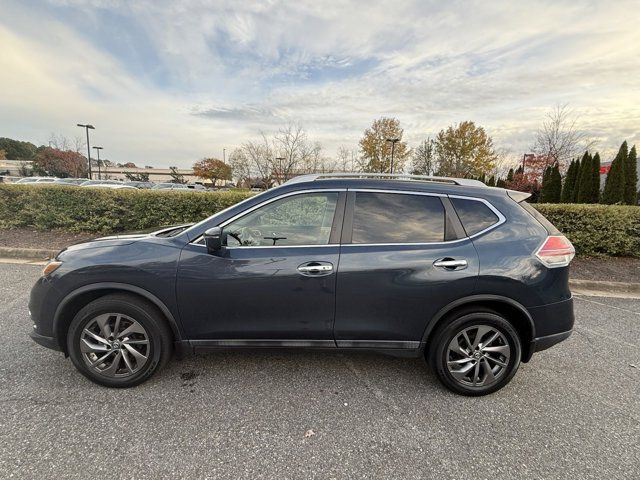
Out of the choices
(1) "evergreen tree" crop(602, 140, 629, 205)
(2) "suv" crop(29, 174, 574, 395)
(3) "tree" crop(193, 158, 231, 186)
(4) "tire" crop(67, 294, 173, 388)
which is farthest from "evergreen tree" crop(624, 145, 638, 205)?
(3) "tree" crop(193, 158, 231, 186)

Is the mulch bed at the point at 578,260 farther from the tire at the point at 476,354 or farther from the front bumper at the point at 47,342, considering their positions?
the tire at the point at 476,354

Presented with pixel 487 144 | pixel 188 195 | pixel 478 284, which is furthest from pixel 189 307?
pixel 487 144

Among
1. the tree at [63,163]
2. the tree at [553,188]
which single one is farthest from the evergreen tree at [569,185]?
the tree at [63,163]

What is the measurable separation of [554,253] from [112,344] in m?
3.50

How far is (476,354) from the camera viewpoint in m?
2.61

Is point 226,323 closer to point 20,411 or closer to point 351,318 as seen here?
point 351,318

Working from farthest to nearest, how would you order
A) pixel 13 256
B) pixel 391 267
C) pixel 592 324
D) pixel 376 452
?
pixel 13 256 < pixel 592 324 < pixel 391 267 < pixel 376 452

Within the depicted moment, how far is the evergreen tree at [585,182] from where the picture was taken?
480 inches

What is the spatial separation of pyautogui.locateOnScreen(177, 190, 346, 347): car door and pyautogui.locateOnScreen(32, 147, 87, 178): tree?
162ft

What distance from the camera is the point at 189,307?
99.2 inches

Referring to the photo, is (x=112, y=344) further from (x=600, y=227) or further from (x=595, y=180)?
(x=595, y=180)

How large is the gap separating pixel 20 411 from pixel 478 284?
3.39 meters

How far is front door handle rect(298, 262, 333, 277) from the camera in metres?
2.46

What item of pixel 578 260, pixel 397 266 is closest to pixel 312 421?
pixel 397 266
